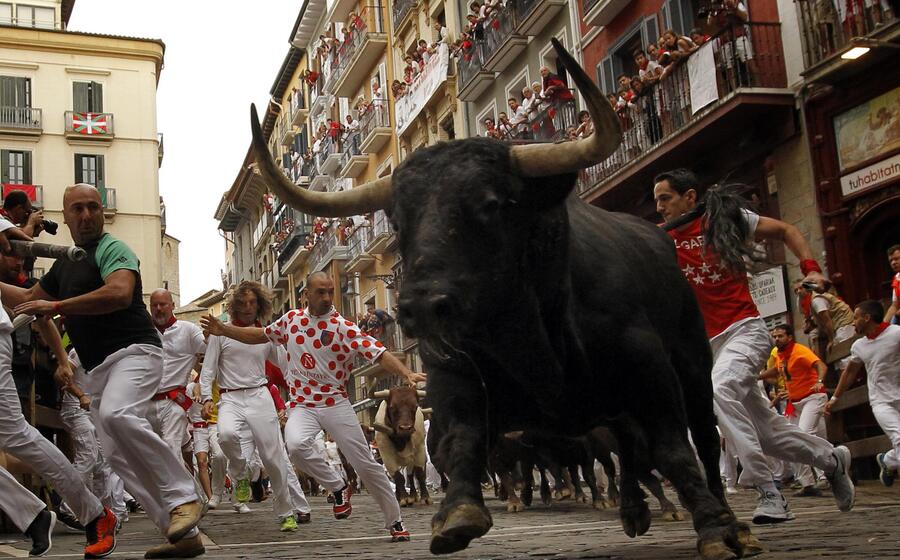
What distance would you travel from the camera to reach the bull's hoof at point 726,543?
4758mm

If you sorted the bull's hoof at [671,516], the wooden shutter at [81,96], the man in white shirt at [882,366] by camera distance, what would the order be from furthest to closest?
the wooden shutter at [81,96] < the man in white shirt at [882,366] < the bull's hoof at [671,516]

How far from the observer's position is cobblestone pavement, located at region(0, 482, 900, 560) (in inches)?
225

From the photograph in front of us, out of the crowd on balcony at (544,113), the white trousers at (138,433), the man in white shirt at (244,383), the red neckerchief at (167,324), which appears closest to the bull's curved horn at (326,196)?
the white trousers at (138,433)

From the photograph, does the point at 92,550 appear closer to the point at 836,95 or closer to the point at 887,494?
the point at 887,494

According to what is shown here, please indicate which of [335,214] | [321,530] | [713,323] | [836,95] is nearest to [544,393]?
[335,214]

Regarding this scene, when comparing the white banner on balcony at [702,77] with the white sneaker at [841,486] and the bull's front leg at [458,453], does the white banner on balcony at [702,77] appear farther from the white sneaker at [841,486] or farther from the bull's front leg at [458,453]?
the bull's front leg at [458,453]

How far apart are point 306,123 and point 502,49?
104 ft

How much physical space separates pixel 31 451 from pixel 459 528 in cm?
402

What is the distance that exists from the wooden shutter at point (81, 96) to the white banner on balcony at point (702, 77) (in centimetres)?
4180

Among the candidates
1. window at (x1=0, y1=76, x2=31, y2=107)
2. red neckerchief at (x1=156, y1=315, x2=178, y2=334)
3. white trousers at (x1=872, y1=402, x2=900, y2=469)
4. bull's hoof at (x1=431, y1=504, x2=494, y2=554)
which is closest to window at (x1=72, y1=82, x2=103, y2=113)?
window at (x1=0, y1=76, x2=31, y2=107)

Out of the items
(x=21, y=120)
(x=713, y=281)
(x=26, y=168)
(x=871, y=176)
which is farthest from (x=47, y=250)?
(x=21, y=120)

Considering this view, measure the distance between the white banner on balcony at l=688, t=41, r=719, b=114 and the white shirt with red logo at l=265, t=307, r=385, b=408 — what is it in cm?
1096

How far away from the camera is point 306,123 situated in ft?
198

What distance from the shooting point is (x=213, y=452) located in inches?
661
